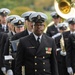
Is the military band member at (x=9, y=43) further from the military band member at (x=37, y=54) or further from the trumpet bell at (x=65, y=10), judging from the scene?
the trumpet bell at (x=65, y=10)

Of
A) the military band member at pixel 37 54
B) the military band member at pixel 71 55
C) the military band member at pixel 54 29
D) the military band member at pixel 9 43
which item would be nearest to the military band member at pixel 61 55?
the military band member at pixel 71 55

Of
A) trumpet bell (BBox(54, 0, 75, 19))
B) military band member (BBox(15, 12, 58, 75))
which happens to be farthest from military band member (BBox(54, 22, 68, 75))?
military band member (BBox(15, 12, 58, 75))

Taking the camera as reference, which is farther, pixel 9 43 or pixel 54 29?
pixel 54 29

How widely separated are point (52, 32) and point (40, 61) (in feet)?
21.8

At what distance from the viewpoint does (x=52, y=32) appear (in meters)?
15.1

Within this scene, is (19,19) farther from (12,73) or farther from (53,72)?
(53,72)

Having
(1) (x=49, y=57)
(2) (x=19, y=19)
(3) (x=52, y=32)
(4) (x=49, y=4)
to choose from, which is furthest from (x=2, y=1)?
(1) (x=49, y=57)

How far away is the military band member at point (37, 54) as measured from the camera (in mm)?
8547

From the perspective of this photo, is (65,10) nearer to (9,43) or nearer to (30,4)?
(9,43)

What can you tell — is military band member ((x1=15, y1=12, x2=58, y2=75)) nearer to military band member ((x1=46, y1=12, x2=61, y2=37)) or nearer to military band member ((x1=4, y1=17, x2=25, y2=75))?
military band member ((x1=4, y1=17, x2=25, y2=75))

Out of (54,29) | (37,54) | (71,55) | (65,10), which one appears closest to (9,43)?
(71,55)

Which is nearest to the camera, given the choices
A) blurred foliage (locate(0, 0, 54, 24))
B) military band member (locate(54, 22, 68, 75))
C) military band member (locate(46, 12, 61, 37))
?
military band member (locate(54, 22, 68, 75))

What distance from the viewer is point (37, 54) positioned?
8531 millimetres

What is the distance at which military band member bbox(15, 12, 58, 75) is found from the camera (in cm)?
855
